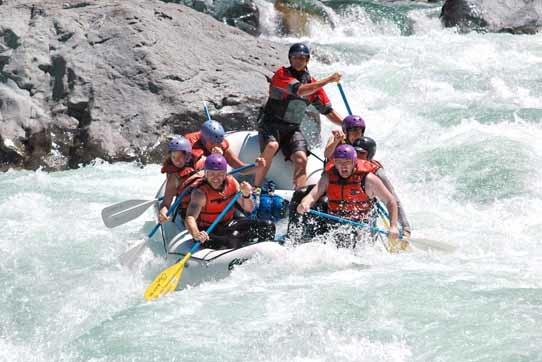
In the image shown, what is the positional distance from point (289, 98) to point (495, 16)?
38.4 ft

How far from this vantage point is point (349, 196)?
22.1ft

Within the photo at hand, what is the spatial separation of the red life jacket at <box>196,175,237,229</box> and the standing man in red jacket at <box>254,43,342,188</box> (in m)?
0.79

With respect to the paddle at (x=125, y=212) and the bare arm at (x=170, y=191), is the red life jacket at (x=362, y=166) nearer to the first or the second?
the bare arm at (x=170, y=191)

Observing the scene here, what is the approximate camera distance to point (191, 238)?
6.80 meters

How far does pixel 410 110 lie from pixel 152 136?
399 cm

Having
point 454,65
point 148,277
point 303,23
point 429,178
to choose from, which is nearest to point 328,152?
point 148,277

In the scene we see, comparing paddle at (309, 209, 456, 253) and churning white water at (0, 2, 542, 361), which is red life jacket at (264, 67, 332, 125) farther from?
churning white water at (0, 2, 542, 361)

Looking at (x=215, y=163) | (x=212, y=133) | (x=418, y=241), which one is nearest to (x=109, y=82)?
(x=212, y=133)

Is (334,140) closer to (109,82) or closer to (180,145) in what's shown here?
(180,145)

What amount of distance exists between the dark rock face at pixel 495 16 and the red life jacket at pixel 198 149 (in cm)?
1167

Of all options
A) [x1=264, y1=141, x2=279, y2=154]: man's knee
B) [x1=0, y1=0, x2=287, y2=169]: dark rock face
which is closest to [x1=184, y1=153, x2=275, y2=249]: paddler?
[x1=264, y1=141, x2=279, y2=154]: man's knee

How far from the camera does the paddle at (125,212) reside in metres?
7.35

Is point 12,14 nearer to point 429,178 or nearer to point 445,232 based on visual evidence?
point 429,178

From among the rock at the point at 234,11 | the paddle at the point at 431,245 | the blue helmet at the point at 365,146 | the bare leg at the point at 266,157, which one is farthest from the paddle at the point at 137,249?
the rock at the point at 234,11
